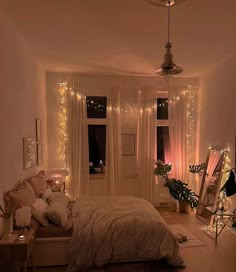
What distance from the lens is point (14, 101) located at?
10.4 feet

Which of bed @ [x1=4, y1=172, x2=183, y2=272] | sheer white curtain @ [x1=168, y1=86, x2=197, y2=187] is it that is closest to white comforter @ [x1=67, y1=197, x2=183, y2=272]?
bed @ [x1=4, y1=172, x2=183, y2=272]

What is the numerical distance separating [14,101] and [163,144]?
370cm

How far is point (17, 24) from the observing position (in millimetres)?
3043

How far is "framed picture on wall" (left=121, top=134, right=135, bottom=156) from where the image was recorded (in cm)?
568

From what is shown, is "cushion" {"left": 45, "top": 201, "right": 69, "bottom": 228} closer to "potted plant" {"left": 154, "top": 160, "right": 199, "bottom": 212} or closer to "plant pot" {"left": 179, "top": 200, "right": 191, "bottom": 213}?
"potted plant" {"left": 154, "top": 160, "right": 199, "bottom": 212}

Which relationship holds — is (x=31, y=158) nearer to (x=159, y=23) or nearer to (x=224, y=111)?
(x=159, y=23)

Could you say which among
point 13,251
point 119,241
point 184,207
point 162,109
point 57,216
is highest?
point 162,109

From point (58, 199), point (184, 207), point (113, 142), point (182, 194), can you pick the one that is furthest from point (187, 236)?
point (113, 142)

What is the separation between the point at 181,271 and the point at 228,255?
33.3 inches

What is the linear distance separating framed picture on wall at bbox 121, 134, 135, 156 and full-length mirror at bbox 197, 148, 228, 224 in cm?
172

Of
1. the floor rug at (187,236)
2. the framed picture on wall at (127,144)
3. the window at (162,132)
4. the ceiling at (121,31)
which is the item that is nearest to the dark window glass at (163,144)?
the window at (162,132)

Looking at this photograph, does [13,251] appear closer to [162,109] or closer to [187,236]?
[187,236]

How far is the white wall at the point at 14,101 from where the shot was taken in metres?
2.77

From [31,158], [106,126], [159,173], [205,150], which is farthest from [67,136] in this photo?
[205,150]
